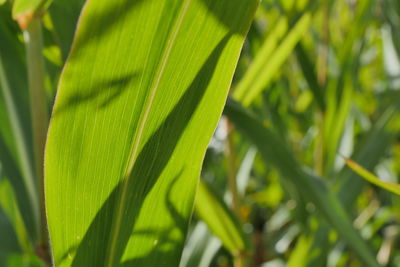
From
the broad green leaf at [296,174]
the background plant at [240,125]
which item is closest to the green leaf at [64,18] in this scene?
the background plant at [240,125]

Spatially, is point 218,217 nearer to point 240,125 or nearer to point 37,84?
point 240,125

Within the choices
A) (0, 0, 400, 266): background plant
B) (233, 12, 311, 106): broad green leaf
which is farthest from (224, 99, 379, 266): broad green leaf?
(233, 12, 311, 106): broad green leaf

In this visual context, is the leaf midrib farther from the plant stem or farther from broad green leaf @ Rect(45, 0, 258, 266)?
the plant stem

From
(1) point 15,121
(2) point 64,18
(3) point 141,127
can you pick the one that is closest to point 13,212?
(1) point 15,121

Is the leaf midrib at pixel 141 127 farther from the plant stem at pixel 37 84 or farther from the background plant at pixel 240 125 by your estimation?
the plant stem at pixel 37 84

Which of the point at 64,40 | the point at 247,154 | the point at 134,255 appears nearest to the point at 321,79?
the point at 247,154

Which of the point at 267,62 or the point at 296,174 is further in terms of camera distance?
the point at 267,62
